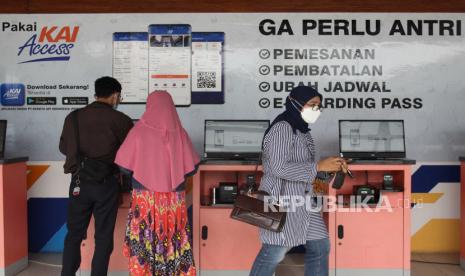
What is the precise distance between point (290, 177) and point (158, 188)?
85 centimetres

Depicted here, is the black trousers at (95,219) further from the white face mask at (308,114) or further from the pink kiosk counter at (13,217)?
the white face mask at (308,114)

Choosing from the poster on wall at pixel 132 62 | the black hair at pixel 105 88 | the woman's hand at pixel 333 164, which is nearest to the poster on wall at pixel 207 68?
the poster on wall at pixel 132 62

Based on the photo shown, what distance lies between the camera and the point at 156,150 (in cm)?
329

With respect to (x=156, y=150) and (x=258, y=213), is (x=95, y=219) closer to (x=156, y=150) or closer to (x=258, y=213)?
(x=156, y=150)

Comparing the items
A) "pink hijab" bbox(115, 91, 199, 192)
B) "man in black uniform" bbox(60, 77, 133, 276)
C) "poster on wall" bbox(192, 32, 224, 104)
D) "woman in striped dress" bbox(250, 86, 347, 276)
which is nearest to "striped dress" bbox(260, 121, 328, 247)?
"woman in striped dress" bbox(250, 86, 347, 276)

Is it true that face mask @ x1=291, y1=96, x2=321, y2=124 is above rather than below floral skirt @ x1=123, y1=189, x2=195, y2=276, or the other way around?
above

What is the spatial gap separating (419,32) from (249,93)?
1.70m

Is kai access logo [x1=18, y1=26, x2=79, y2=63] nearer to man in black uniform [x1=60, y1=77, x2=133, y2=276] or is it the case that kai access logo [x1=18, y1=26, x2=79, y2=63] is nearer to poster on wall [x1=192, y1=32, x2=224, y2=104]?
poster on wall [x1=192, y1=32, x2=224, y2=104]

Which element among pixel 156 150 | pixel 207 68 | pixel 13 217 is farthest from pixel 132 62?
pixel 156 150

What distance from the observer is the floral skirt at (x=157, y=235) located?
11.1ft

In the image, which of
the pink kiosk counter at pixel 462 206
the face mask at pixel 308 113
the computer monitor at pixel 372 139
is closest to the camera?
the face mask at pixel 308 113

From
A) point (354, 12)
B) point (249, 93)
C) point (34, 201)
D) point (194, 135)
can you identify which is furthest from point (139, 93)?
point (354, 12)

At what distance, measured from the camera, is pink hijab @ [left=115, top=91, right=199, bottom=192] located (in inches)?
130

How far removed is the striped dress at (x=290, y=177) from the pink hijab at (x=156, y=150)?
0.58 m
